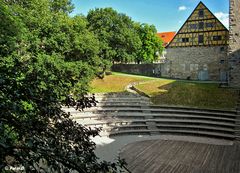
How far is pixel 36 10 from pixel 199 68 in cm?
2208

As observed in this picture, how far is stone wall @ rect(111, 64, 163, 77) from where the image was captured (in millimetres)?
38909

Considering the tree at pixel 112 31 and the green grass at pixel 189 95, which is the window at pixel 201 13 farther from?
the green grass at pixel 189 95

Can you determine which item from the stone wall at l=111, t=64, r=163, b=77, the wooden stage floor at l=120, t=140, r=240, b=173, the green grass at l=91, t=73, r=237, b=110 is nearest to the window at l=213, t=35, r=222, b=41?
the stone wall at l=111, t=64, r=163, b=77

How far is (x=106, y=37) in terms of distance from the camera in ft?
103

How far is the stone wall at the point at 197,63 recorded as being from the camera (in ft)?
102

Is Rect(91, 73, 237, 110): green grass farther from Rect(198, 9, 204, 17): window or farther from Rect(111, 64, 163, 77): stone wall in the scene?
Rect(111, 64, 163, 77): stone wall

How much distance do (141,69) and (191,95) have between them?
21.3 metres

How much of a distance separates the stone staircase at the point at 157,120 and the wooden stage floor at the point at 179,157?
185cm

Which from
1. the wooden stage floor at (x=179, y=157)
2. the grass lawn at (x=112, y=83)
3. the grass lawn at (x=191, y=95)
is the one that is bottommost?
the wooden stage floor at (x=179, y=157)

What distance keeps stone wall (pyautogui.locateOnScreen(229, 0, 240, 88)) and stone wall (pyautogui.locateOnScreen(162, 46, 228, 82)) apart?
873 cm

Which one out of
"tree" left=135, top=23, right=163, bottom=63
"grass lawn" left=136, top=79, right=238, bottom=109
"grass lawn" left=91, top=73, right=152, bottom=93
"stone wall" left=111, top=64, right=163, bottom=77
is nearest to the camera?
"grass lawn" left=136, top=79, right=238, bottom=109

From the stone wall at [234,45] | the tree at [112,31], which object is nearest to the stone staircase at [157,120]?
the stone wall at [234,45]

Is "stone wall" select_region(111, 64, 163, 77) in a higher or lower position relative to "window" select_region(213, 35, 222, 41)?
lower

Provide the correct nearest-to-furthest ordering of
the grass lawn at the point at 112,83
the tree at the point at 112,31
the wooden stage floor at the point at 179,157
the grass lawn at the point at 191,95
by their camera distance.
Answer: the wooden stage floor at the point at 179,157
the grass lawn at the point at 191,95
the grass lawn at the point at 112,83
the tree at the point at 112,31
